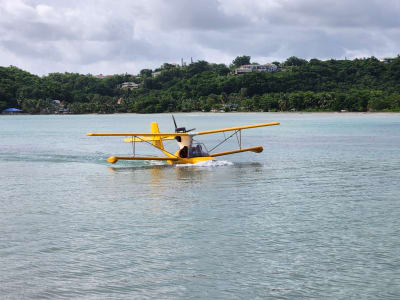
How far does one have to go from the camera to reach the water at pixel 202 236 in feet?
38.0

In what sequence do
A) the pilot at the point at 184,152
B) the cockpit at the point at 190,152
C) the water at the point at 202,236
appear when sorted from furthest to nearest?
the pilot at the point at 184,152 < the cockpit at the point at 190,152 < the water at the point at 202,236

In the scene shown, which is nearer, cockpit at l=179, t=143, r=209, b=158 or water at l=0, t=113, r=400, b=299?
water at l=0, t=113, r=400, b=299

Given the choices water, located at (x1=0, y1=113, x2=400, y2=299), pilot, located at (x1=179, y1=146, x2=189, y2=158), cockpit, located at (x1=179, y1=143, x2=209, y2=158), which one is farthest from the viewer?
pilot, located at (x1=179, y1=146, x2=189, y2=158)

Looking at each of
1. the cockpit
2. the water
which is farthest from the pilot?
the water

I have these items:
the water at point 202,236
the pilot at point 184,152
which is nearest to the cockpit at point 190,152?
the pilot at point 184,152

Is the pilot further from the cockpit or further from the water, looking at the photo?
the water

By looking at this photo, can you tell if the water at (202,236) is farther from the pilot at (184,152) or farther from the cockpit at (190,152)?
the pilot at (184,152)

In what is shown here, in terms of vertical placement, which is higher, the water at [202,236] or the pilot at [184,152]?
the pilot at [184,152]

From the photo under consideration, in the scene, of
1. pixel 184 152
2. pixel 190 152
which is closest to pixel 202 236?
pixel 190 152

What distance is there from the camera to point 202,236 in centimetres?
1558

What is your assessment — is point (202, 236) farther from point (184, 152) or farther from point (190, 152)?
point (184, 152)

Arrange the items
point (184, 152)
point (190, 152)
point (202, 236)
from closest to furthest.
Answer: point (202, 236), point (190, 152), point (184, 152)

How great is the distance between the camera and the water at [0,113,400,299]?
11.6 m

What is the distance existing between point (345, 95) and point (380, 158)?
449 ft
